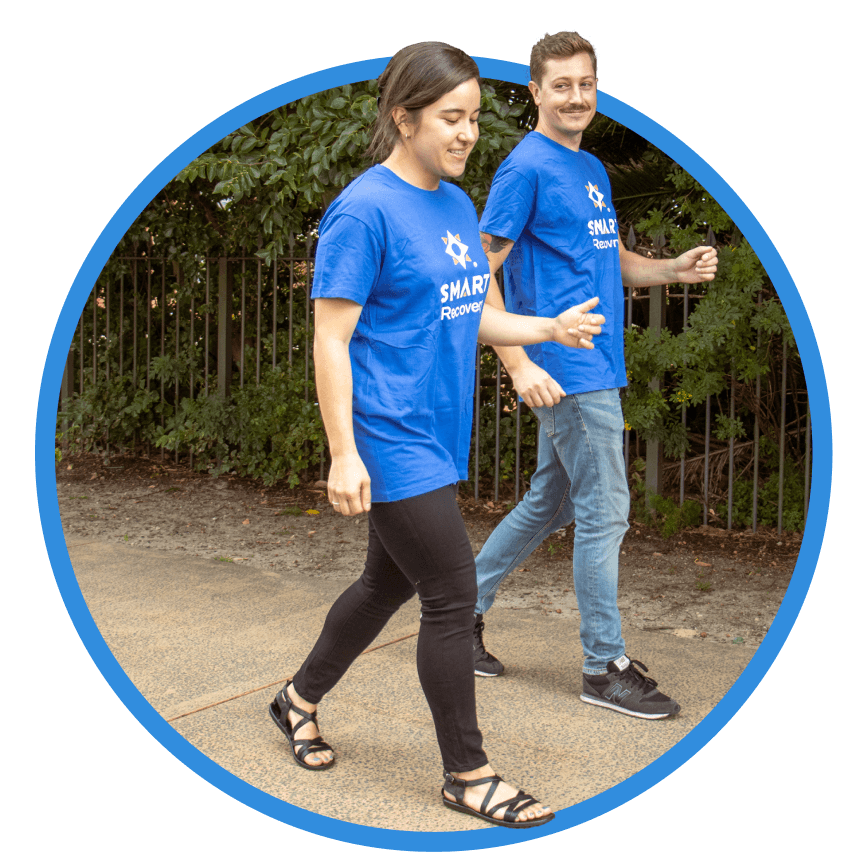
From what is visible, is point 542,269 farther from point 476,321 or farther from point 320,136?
point 320,136

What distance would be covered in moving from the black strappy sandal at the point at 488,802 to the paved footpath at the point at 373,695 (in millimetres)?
51

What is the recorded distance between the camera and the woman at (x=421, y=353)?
8.51 feet

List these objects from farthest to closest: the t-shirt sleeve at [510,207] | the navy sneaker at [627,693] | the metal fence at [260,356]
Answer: the metal fence at [260,356]
the navy sneaker at [627,693]
the t-shirt sleeve at [510,207]

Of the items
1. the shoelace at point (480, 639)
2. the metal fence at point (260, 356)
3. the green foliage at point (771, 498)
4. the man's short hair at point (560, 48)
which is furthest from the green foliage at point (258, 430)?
the man's short hair at point (560, 48)

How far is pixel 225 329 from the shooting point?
8258 mm

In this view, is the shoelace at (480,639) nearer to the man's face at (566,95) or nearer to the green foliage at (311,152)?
the man's face at (566,95)

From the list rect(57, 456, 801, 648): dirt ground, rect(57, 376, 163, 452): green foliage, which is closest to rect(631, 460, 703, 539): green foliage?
rect(57, 456, 801, 648): dirt ground

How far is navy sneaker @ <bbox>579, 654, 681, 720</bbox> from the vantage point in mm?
3475

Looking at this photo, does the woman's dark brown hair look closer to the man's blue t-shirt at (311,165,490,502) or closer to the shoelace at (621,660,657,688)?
the man's blue t-shirt at (311,165,490,502)

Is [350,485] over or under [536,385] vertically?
under

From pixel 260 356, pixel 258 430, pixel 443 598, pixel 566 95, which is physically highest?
pixel 566 95

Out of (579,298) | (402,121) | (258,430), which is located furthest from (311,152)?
(258,430)

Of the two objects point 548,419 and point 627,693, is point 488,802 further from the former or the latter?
point 548,419

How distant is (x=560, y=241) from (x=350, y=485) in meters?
1.32
